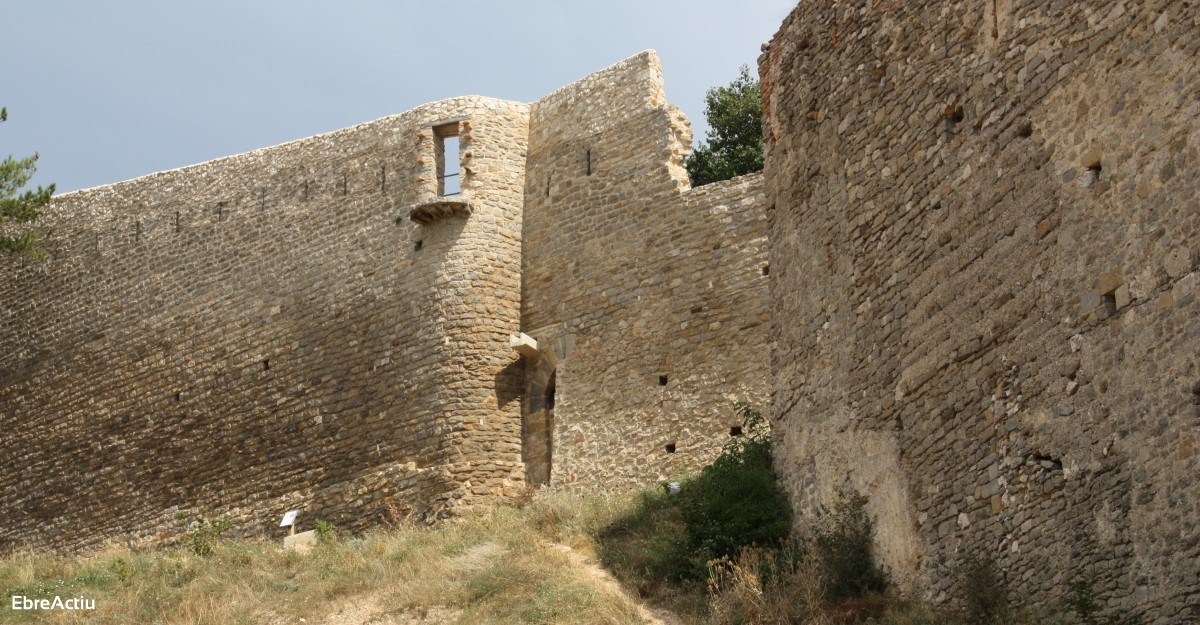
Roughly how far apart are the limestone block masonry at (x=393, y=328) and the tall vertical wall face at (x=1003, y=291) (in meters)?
4.90

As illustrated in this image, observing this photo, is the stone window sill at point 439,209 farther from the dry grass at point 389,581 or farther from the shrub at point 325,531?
the dry grass at point 389,581

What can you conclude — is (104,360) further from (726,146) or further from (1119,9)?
(1119,9)

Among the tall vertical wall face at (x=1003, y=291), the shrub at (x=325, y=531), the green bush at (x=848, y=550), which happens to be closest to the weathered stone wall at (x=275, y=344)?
the shrub at (x=325, y=531)

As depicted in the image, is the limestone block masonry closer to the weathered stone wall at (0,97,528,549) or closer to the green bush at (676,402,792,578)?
the weathered stone wall at (0,97,528,549)

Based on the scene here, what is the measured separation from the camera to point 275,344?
20.2 metres

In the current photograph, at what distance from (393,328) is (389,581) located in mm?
5615

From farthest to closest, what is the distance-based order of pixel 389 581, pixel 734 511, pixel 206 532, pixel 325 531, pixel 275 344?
1. pixel 275 344
2. pixel 206 532
3. pixel 325 531
4. pixel 389 581
5. pixel 734 511

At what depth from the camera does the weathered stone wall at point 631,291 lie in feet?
56.2

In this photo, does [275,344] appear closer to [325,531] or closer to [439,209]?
[439,209]

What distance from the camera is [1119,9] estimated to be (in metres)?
8.83

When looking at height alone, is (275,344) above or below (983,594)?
above

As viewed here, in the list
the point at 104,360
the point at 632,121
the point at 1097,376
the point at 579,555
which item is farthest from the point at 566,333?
the point at 1097,376

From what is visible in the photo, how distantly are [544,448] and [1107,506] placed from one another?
10118 millimetres

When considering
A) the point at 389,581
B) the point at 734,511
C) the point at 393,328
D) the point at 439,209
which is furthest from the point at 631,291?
the point at 734,511
